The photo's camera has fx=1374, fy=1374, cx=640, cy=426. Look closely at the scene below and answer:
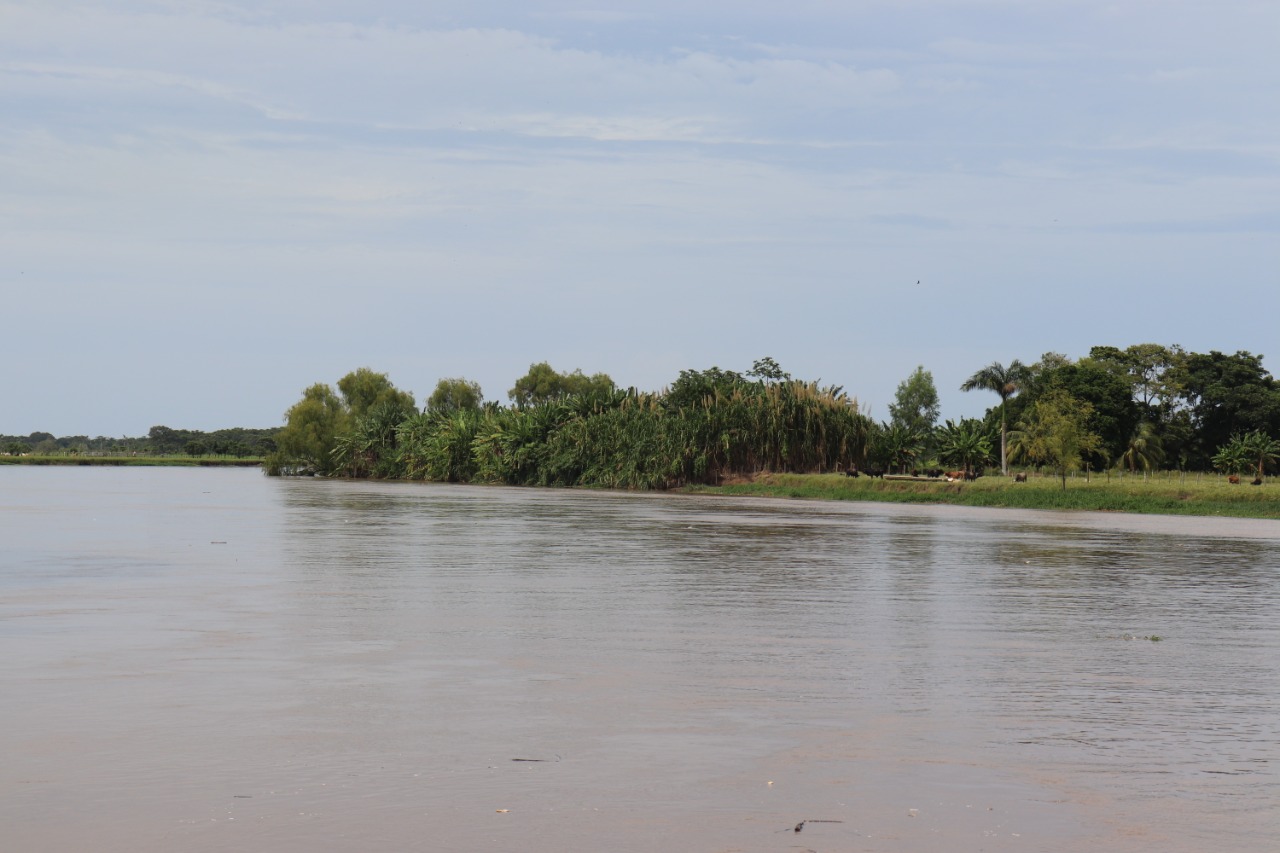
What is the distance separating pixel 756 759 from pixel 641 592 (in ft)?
30.7

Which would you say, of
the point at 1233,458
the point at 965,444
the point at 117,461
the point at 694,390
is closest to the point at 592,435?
the point at 694,390

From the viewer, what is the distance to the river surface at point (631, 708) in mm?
6309

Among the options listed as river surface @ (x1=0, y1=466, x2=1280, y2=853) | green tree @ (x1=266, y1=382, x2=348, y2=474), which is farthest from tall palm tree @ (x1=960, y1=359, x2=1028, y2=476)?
river surface @ (x1=0, y1=466, x2=1280, y2=853)

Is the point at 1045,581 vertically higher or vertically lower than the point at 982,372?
lower

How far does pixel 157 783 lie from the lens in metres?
6.89

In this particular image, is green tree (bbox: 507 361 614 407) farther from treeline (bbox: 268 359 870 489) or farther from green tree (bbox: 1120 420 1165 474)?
green tree (bbox: 1120 420 1165 474)

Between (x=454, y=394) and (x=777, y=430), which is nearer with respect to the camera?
(x=777, y=430)

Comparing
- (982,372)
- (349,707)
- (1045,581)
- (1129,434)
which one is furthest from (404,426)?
(349,707)

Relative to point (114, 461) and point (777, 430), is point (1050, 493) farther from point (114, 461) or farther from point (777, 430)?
point (114, 461)

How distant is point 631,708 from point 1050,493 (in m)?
44.7

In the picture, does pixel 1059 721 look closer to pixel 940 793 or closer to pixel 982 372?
pixel 940 793

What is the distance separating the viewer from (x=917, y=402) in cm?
12850

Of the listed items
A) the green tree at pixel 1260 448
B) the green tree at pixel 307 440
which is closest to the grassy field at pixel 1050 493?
the green tree at pixel 1260 448

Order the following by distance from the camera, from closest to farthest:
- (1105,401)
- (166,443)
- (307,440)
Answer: (1105,401) → (307,440) → (166,443)
